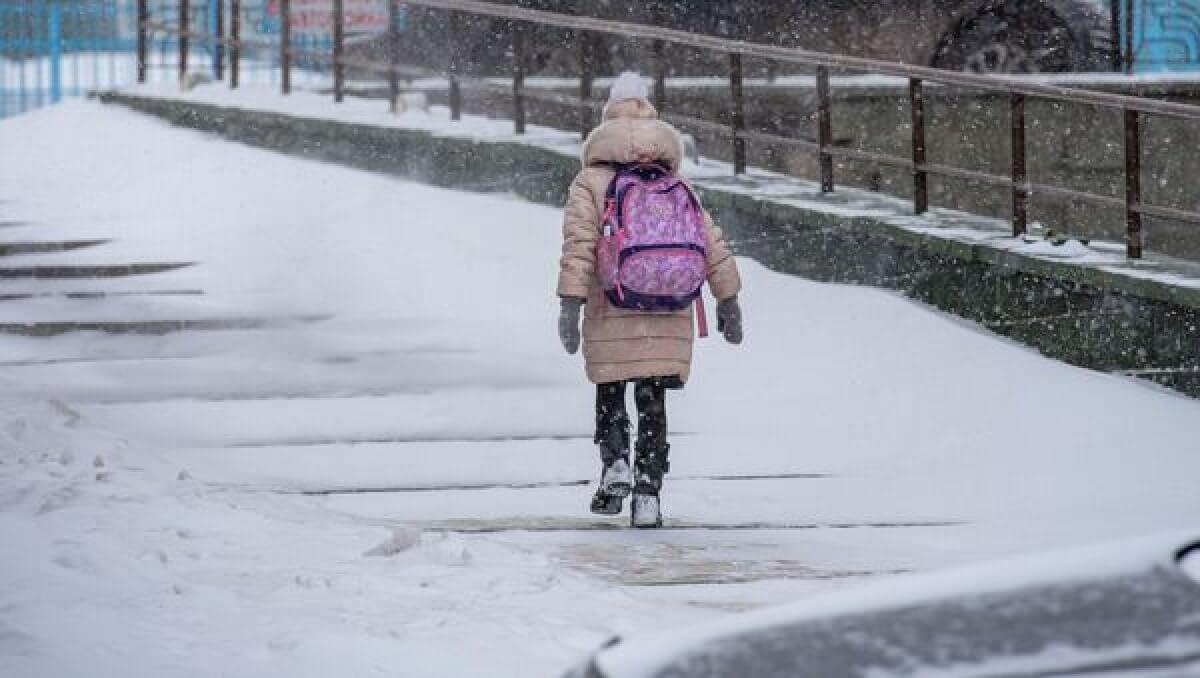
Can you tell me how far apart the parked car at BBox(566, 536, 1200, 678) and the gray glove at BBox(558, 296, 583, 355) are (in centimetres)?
374

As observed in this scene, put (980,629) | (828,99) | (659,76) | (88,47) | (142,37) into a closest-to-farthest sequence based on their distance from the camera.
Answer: (980,629) → (828,99) → (659,76) → (142,37) → (88,47)

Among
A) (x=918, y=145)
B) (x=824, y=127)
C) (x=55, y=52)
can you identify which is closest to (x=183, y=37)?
(x=55, y=52)

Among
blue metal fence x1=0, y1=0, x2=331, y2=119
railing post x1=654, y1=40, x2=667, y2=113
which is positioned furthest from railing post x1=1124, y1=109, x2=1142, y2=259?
blue metal fence x1=0, y1=0, x2=331, y2=119

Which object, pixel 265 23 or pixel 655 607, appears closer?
pixel 655 607

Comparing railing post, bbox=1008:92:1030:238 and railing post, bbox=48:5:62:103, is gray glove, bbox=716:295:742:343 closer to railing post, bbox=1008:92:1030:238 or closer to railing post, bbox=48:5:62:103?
railing post, bbox=1008:92:1030:238

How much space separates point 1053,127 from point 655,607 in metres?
10.5

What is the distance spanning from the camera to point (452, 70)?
1705 centimetres

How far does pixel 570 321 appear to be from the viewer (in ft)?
21.9

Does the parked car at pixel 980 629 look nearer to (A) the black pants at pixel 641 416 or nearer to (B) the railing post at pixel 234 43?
(A) the black pants at pixel 641 416

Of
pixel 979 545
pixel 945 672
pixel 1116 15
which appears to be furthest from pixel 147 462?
pixel 1116 15

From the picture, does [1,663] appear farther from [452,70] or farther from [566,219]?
[452,70]

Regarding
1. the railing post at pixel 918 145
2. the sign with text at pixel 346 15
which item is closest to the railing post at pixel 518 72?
the railing post at pixel 918 145

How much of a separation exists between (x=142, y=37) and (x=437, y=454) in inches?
476

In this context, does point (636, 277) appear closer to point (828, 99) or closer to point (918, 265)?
point (918, 265)
